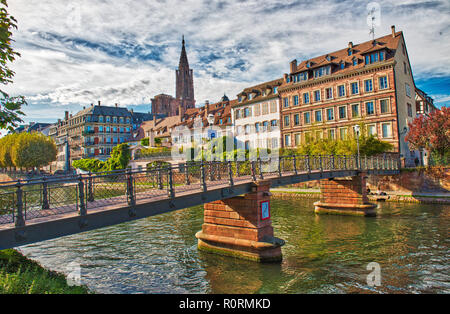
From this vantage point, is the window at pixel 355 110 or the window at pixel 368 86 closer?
the window at pixel 368 86

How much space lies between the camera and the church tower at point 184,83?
121 meters

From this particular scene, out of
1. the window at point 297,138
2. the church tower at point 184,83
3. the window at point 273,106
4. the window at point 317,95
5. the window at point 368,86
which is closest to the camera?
the window at point 368,86

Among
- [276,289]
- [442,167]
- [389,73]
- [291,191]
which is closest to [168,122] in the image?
[291,191]

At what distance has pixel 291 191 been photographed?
3853cm

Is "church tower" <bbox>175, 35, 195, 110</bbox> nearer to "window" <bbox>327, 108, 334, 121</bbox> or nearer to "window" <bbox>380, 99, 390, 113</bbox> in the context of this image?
"window" <bbox>327, 108, 334, 121</bbox>

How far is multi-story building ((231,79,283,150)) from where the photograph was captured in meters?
49.8

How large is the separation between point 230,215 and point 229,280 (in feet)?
12.0

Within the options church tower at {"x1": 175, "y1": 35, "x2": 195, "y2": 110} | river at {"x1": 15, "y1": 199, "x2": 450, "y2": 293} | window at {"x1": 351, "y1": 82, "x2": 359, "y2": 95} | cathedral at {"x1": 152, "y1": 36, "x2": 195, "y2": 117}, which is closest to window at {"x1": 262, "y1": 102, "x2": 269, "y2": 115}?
window at {"x1": 351, "y1": 82, "x2": 359, "y2": 95}

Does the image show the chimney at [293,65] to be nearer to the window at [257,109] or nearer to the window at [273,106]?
the window at [273,106]

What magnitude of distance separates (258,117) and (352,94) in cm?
1605

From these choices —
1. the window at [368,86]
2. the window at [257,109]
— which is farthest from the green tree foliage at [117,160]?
the window at [368,86]

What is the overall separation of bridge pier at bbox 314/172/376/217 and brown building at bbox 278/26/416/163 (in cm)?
1280

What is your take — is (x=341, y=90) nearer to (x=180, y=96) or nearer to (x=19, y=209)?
(x=19, y=209)

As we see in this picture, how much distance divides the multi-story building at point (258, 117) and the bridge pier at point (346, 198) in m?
21.9
